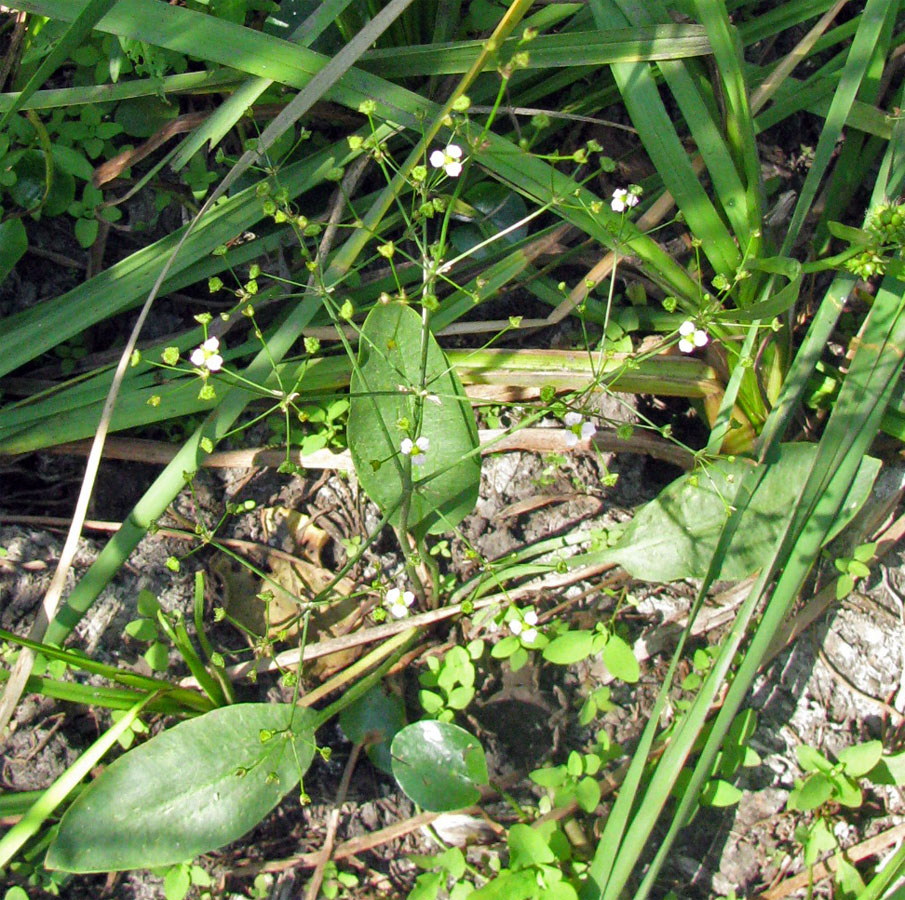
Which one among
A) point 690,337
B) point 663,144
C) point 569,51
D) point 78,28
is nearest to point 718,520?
point 690,337

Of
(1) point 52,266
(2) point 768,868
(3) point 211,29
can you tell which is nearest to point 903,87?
(3) point 211,29

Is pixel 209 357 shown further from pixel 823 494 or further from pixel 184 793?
pixel 823 494

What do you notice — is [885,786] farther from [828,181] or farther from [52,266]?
[52,266]

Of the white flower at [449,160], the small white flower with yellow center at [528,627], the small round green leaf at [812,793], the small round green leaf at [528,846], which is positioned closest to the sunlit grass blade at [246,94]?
the white flower at [449,160]

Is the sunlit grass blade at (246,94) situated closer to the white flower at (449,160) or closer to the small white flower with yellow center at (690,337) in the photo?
the white flower at (449,160)

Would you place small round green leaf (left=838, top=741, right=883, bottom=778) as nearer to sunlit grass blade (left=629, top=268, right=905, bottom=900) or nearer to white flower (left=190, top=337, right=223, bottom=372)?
sunlit grass blade (left=629, top=268, right=905, bottom=900)
